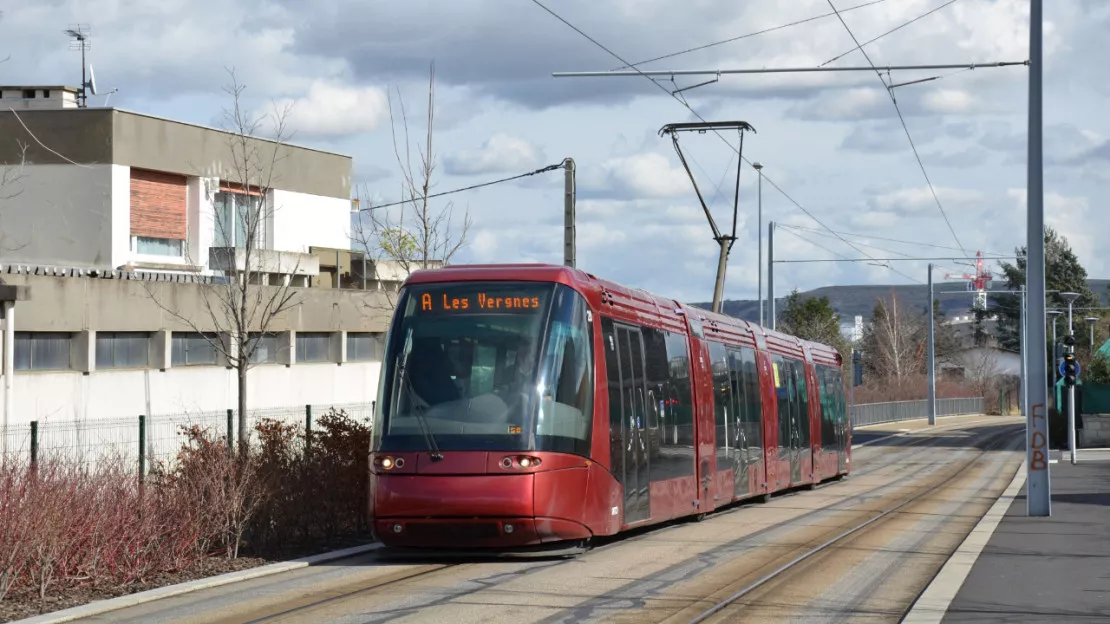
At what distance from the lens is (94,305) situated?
3081 cm

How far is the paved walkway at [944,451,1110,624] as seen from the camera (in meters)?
11.2

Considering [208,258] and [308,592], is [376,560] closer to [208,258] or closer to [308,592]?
[308,592]

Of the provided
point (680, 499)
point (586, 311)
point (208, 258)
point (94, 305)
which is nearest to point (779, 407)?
point (680, 499)

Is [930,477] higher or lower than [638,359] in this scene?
lower

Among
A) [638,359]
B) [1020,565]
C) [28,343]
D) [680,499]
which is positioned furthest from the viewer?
[28,343]

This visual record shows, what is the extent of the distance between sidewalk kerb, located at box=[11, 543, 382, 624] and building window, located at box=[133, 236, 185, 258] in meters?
22.1

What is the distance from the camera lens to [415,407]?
14.4 metres

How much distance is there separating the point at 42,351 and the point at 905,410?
67.5 metres

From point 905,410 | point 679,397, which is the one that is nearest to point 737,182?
point 679,397

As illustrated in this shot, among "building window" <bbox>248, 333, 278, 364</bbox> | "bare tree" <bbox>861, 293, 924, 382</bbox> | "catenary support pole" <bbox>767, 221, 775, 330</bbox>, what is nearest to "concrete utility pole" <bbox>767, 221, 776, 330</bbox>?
"catenary support pole" <bbox>767, 221, 775, 330</bbox>

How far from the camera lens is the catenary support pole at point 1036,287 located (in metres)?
20.5

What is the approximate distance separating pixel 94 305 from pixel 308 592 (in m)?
20.1

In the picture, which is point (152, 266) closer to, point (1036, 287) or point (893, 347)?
point (1036, 287)

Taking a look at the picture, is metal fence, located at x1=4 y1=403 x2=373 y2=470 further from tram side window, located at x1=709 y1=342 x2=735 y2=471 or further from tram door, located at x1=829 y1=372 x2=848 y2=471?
tram door, located at x1=829 y1=372 x2=848 y2=471
